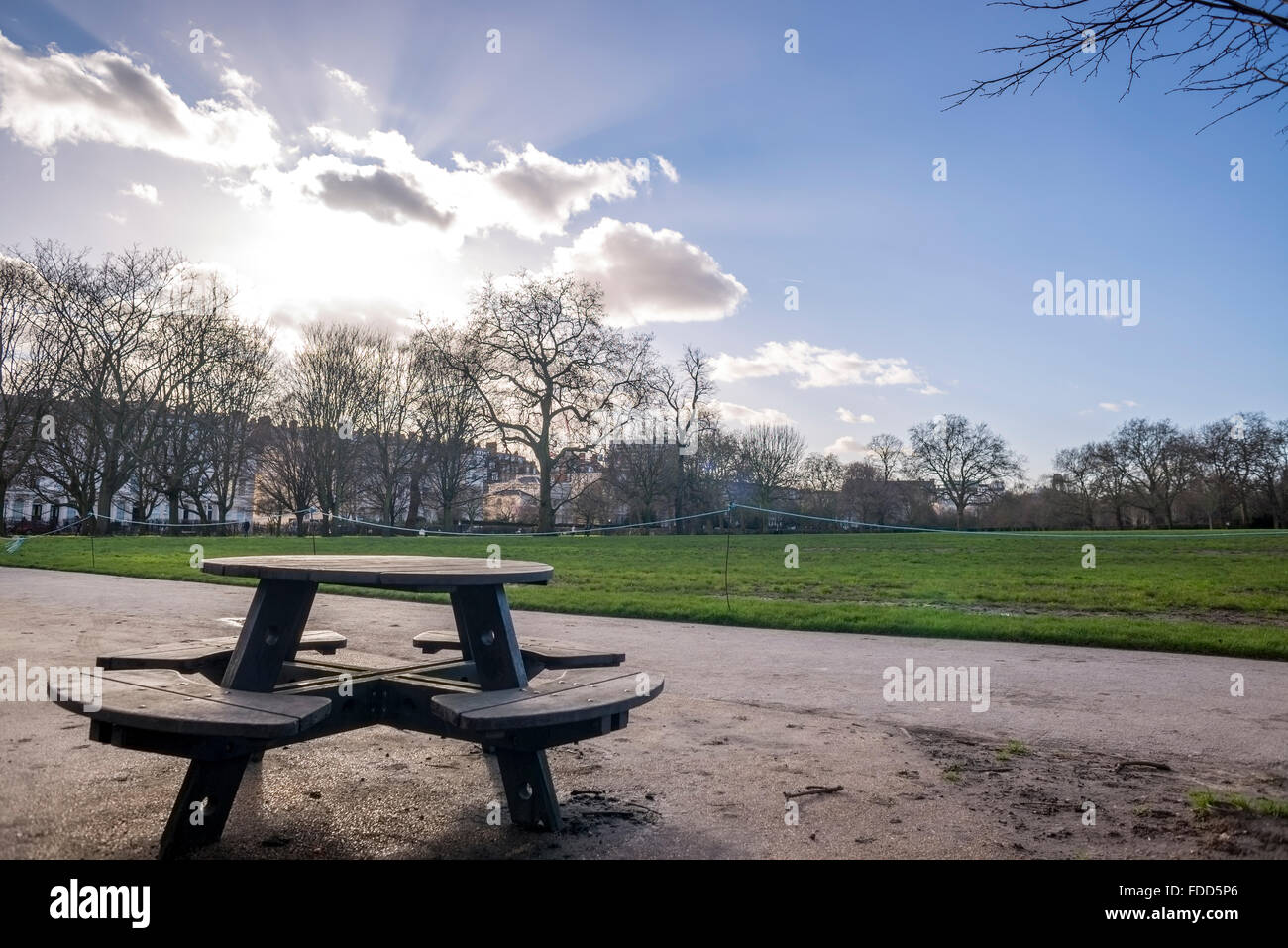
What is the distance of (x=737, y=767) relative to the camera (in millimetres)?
4184

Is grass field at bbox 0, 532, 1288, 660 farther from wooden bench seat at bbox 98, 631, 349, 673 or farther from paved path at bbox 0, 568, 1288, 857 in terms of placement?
wooden bench seat at bbox 98, 631, 349, 673

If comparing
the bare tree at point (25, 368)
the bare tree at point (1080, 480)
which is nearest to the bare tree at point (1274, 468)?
the bare tree at point (1080, 480)

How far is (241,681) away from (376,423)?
45.3 meters

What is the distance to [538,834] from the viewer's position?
3285 millimetres

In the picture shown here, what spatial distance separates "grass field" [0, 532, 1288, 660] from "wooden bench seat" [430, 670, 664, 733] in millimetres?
6740

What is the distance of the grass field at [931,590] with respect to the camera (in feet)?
31.3

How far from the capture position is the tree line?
3597 cm

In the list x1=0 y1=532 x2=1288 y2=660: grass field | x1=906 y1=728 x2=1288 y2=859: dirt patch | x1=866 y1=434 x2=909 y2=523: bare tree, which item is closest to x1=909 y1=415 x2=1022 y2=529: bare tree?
x1=866 y1=434 x2=909 y2=523: bare tree

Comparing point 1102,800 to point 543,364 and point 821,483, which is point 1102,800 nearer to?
point 543,364

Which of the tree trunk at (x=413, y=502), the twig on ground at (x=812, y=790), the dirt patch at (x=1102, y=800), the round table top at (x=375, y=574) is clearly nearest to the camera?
the dirt patch at (x=1102, y=800)

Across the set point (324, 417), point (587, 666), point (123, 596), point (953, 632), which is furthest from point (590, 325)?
point (587, 666)

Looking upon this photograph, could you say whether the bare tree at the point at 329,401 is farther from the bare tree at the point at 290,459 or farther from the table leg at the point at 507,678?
the table leg at the point at 507,678

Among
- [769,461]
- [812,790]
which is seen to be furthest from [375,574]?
[769,461]

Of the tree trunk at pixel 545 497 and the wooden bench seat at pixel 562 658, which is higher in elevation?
the tree trunk at pixel 545 497
